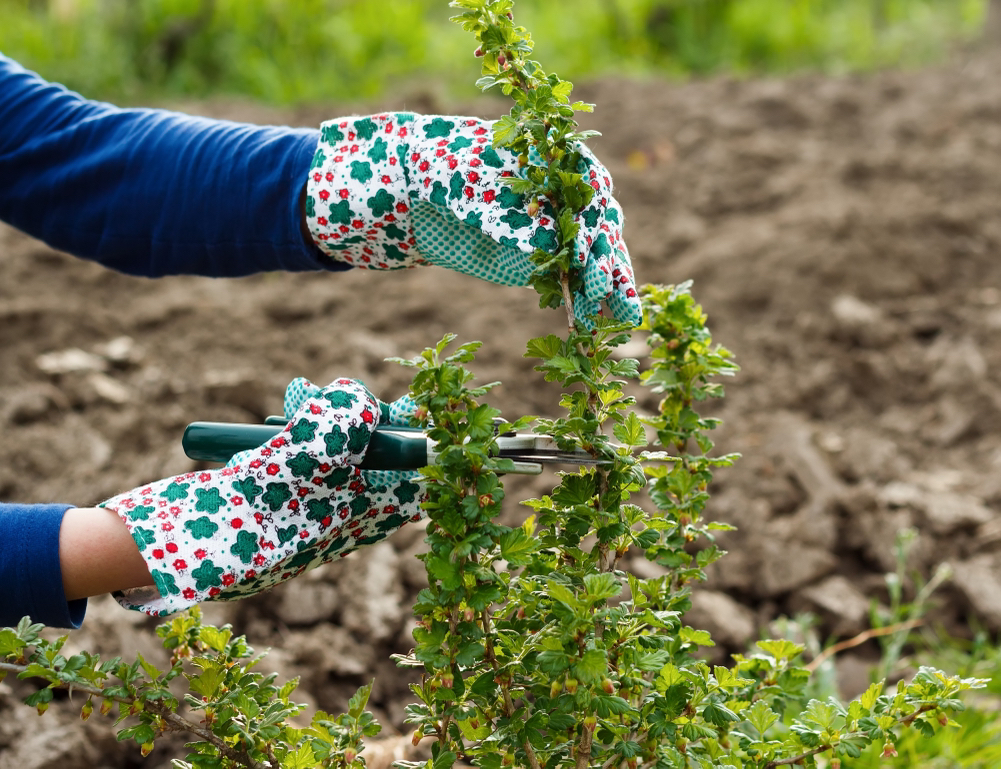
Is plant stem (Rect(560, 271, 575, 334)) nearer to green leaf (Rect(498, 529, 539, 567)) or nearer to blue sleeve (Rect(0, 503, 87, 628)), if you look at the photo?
green leaf (Rect(498, 529, 539, 567))

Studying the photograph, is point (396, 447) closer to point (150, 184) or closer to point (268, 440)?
point (268, 440)

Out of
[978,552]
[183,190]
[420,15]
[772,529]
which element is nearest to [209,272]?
[183,190]

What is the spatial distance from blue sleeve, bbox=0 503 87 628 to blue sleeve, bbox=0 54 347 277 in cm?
52

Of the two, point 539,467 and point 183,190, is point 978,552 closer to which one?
point 539,467

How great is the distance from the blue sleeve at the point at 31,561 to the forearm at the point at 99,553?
1 centimetres

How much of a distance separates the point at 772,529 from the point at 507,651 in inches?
54.9

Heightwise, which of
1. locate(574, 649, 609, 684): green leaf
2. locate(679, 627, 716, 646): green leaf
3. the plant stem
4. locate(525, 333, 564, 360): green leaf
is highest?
the plant stem

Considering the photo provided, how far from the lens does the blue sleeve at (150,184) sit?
4.84 feet

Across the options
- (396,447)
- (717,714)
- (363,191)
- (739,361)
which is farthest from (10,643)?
(739,361)

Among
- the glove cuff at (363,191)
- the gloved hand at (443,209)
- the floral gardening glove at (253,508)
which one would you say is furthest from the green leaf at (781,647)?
the glove cuff at (363,191)

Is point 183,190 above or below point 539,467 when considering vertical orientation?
above

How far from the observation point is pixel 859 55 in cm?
586

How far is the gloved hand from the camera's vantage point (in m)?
1.16

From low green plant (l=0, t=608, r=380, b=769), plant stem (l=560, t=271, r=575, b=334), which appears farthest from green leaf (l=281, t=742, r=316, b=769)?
plant stem (l=560, t=271, r=575, b=334)
